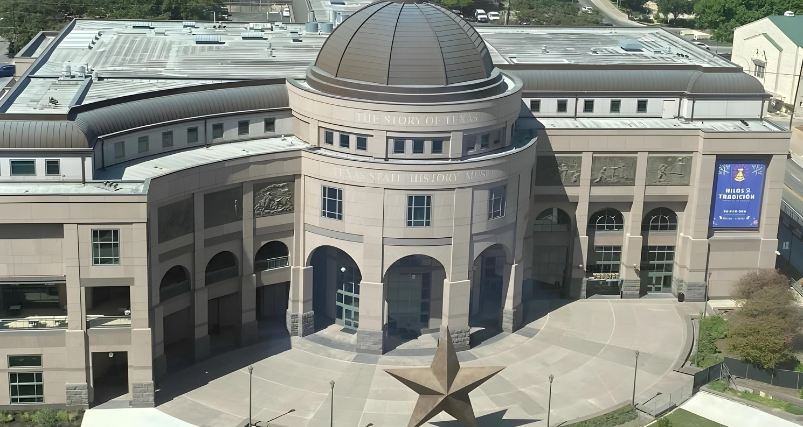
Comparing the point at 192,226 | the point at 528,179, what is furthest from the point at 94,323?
the point at 528,179

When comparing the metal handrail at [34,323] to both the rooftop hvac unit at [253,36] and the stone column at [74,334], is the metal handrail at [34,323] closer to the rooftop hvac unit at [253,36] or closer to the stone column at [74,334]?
the stone column at [74,334]

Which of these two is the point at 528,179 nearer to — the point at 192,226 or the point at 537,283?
the point at 537,283

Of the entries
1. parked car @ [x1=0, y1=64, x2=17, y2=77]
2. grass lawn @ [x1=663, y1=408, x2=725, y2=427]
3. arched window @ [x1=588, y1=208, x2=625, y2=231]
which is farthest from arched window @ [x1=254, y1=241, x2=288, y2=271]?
parked car @ [x1=0, y1=64, x2=17, y2=77]

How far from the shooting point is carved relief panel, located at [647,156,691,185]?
115312 millimetres

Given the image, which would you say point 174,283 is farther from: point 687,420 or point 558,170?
point 687,420

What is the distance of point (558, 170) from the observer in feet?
377

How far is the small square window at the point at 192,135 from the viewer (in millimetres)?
103438

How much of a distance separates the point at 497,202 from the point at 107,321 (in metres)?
33.8

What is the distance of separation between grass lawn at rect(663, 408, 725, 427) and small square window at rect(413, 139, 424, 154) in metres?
29.1

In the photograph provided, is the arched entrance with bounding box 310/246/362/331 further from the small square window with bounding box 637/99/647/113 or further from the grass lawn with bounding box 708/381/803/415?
the small square window with bounding box 637/99/647/113

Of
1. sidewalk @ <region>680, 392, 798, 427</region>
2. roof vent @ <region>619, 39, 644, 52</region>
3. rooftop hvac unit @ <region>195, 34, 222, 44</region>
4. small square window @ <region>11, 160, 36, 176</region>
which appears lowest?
sidewalk @ <region>680, 392, 798, 427</region>

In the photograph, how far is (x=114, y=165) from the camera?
3851 inches

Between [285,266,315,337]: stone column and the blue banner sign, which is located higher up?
the blue banner sign

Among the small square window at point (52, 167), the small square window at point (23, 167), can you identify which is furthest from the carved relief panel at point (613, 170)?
the small square window at point (23, 167)
